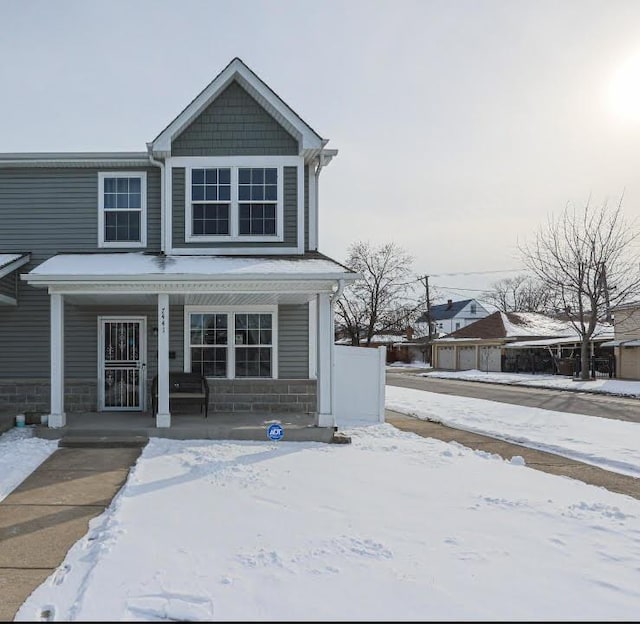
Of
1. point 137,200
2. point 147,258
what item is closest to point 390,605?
point 147,258

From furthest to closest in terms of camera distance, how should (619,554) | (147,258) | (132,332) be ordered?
1. (132,332)
2. (147,258)
3. (619,554)

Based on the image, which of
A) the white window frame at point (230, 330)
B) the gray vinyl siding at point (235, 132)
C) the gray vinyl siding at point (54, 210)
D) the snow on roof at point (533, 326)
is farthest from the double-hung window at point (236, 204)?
the snow on roof at point (533, 326)

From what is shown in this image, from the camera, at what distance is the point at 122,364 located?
11.6m

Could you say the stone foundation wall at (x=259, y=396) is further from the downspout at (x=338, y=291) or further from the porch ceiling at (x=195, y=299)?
the downspout at (x=338, y=291)

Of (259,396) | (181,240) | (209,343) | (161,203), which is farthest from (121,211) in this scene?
(259,396)

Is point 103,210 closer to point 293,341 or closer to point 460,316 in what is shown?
point 293,341

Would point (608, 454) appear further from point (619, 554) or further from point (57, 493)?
point (57, 493)

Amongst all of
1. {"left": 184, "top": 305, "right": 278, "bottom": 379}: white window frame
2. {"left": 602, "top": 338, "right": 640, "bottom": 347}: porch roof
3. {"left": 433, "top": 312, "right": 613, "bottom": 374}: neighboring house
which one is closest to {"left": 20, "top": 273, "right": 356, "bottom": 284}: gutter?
{"left": 184, "top": 305, "right": 278, "bottom": 379}: white window frame

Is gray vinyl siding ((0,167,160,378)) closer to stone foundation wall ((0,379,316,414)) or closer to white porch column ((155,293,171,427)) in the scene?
stone foundation wall ((0,379,316,414))

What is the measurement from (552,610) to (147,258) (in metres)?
9.15

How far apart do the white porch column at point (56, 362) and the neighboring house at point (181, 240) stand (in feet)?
4.50

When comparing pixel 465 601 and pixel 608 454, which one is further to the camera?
pixel 608 454

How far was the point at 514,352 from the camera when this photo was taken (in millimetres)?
37281

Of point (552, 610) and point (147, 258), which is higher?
point (147, 258)
